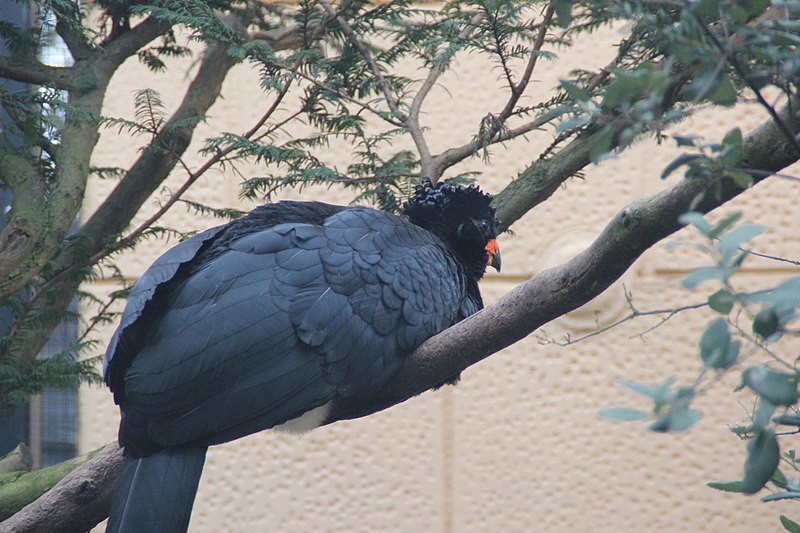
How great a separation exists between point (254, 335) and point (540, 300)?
0.58 metres

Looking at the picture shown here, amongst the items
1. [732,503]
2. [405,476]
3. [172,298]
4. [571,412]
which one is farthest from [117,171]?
[732,503]

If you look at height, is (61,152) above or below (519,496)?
above

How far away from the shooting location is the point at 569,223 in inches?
143

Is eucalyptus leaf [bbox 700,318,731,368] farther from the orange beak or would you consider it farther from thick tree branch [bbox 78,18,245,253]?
thick tree branch [bbox 78,18,245,253]

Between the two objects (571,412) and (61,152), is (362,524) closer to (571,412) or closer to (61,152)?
(571,412)

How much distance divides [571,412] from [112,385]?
2.26 metres

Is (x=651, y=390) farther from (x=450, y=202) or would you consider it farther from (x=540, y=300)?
(x=450, y=202)

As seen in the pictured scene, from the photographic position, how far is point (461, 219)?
2217 mm

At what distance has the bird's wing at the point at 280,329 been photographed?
5.46 feet

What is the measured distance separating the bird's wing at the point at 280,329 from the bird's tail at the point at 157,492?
49mm

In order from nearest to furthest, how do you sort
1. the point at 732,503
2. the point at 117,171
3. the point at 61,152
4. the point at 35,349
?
the point at 61,152, the point at 35,349, the point at 117,171, the point at 732,503

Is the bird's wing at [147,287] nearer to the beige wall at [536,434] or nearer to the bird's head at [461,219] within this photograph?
the bird's head at [461,219]

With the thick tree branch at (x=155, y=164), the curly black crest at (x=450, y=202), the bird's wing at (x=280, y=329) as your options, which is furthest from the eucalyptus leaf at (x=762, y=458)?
the thick tree branch at (x=155, y=164)

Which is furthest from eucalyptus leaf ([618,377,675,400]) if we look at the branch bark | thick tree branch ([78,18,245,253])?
Result: thick tree branch ([78,18,245,253])
